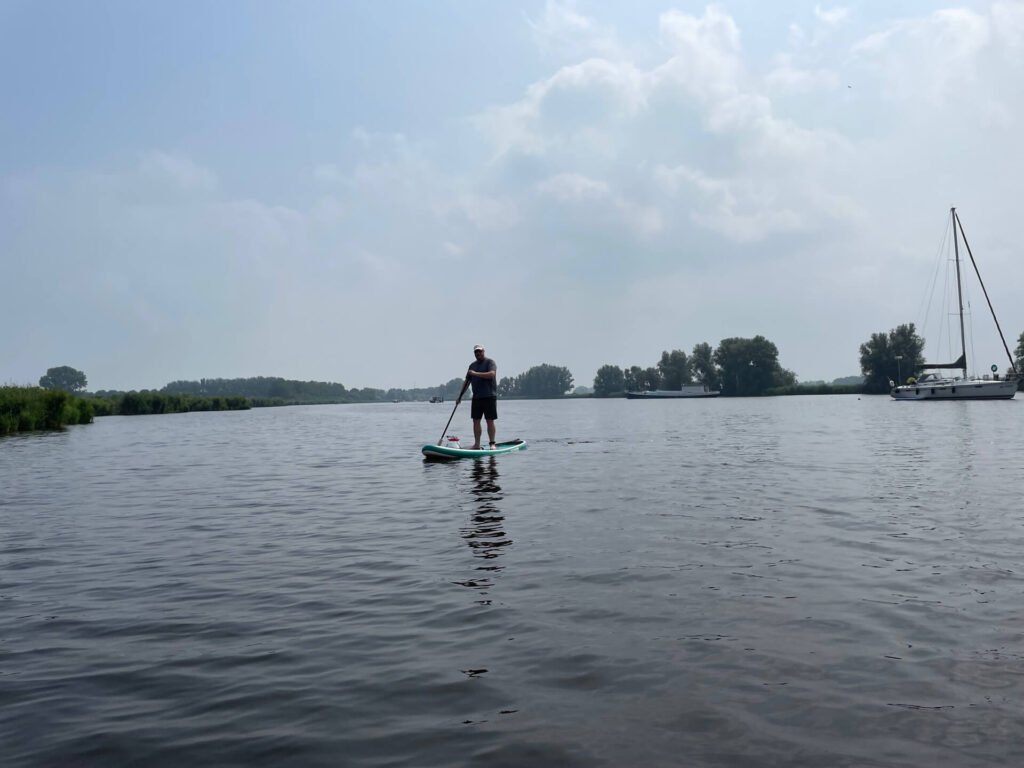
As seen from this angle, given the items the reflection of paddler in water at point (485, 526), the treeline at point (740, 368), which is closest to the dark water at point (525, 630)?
the reflection of paddler in water at point (485, 526)

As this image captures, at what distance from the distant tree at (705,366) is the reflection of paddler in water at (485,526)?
168 m

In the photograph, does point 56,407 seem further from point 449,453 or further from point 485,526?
point 485,526

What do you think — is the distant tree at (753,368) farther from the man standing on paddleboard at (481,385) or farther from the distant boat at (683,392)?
the man standing on paddleboard at (481,385)

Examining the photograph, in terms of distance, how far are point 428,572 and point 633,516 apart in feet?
15.3

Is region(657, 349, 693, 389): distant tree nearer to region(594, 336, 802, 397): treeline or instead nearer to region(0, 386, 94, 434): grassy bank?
region(594, 336, 802, 397): treeline

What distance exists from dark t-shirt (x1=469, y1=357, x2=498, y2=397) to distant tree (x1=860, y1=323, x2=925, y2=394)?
122 metres

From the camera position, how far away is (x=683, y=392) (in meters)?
184

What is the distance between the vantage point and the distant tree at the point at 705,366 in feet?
589

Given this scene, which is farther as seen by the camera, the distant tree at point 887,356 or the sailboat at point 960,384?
the distant tree at point 887,356

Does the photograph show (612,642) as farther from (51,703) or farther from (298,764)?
(51,703)

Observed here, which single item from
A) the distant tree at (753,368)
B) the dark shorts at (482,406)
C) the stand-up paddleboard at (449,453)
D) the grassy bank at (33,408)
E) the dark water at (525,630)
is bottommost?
the dark water at (525,630)

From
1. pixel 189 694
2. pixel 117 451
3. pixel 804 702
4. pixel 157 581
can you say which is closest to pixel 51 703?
pixel 189 694

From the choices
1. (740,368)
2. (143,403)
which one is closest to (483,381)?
(143,403)

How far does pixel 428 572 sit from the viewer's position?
28.6ft
